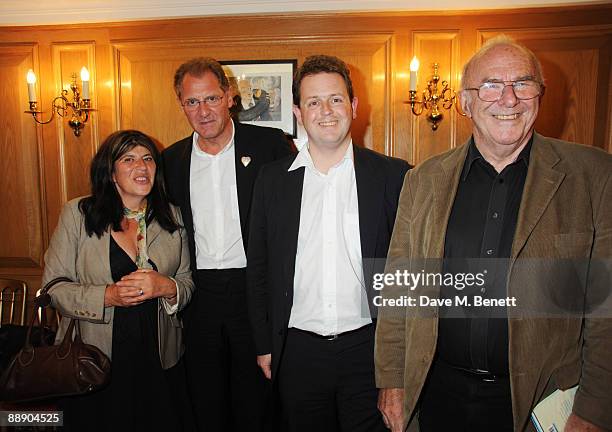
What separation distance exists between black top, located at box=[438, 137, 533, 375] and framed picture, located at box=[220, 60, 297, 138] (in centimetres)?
219

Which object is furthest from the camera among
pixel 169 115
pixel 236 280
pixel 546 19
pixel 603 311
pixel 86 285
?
pixel 169 115

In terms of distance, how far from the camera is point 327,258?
1.81 m

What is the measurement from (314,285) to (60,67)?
3.07 metres

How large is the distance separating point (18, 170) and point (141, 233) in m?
2.28

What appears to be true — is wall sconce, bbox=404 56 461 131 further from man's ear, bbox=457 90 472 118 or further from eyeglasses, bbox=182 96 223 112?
man's ear, bbox=457 90 472 118

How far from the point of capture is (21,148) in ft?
12.2

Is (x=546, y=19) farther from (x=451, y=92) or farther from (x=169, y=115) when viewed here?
(x=169, y=115)

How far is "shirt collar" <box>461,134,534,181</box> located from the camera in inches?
55.6

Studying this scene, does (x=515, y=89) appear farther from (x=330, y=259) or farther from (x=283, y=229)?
(x=283, y=229)

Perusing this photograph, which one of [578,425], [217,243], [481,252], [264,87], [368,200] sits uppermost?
[264,87]

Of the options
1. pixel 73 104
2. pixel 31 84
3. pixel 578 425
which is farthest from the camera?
pixel 73 104

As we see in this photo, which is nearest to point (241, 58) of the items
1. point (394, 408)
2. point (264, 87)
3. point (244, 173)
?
point (264, 87)

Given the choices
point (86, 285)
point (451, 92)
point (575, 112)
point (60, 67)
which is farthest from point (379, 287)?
point (60, 67)

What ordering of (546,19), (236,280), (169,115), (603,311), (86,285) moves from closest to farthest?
(603,311), (86,285), (236,280), (546,19), (169,115)
